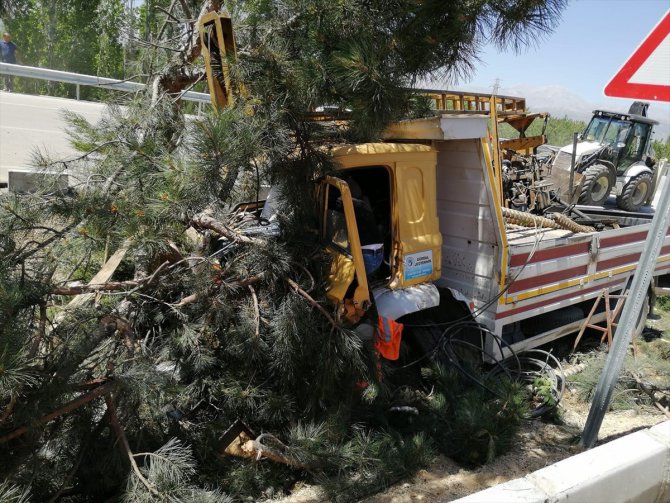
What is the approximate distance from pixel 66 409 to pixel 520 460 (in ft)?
9.85

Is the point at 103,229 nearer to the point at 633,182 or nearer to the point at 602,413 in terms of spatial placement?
the point at 602,413

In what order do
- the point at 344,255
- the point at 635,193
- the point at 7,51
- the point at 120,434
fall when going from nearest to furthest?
1. the point at 120,434
2. the point at 344,255
3. the point at 635,193
4. the point at 7,51

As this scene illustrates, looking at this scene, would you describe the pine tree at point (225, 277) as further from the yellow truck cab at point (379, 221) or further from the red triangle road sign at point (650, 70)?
the red triangle road sign at point (650, 70)

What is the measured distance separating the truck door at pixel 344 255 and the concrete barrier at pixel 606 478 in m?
1.58

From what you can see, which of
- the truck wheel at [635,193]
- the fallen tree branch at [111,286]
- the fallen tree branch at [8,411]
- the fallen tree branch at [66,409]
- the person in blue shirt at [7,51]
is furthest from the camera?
the person in blue shirt at [7,51]

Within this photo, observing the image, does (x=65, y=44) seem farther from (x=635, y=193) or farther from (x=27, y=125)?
(x=635, y=193)

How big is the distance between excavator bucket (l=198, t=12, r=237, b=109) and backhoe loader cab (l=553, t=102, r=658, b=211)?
6.05 meters

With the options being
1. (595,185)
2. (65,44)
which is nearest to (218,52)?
(595,185)

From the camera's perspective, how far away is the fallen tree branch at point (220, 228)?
11.8 feet

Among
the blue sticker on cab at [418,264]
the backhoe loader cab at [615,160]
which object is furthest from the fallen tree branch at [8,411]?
the backhoe loader cab at [615,160]

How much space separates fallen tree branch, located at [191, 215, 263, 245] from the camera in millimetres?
3582

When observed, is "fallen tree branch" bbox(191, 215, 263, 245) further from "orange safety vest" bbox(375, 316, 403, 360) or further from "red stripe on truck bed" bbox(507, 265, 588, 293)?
"red stripe on truck bed" bbox(507, 265, 588, 293)

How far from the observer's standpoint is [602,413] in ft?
12.8

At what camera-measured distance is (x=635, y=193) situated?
10125 millimetres
